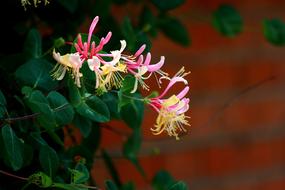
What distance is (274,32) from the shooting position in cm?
91

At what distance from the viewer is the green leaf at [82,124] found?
647 mm

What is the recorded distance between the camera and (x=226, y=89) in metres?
1.60

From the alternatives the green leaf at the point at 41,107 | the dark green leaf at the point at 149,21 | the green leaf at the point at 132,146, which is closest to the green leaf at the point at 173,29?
the dark green leaf at the point at 149,21

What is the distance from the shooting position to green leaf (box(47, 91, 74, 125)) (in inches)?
21.9

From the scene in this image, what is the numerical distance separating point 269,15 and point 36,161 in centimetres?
112

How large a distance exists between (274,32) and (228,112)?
0.71 meters

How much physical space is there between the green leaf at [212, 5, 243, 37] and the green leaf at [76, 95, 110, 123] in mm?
373

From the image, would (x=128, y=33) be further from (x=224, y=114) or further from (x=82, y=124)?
(x=224, y=114)

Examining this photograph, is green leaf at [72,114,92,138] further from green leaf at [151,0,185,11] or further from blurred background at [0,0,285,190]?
blurred background at [0,0,285,190]

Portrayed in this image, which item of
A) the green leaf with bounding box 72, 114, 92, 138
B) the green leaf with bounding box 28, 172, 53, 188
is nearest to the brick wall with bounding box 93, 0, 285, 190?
the green leaf with bounding box 72, 114, 92, 138

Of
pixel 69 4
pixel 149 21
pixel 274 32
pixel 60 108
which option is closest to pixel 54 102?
pixel 60 108

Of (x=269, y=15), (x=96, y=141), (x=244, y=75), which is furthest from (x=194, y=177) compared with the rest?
(x=96, y=141)

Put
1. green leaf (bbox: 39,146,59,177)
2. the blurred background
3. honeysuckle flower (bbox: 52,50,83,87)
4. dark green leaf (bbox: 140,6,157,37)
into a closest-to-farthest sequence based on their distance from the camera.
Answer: honeysuckle flower (bbox: 52,50,83,87), green leaf (bbox: 39,146,59,177), dark green leaf (bbox: 140,6,157,37), the blurred background

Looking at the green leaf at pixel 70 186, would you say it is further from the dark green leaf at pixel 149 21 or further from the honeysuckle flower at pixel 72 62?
the dark green leaf at pixel 149 21
